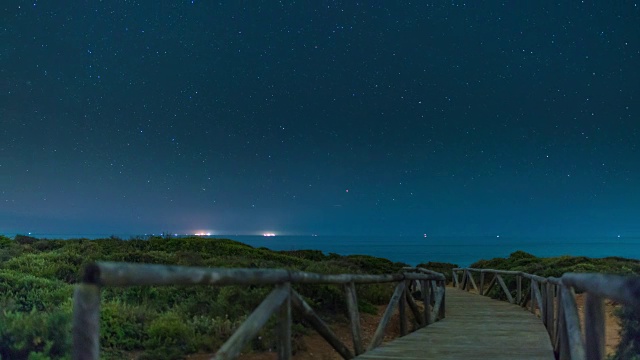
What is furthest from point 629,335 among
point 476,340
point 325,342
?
point 325,342

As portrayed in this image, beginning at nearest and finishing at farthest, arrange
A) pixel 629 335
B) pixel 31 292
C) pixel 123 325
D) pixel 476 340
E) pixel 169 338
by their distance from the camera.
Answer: pixel 169 338, pixel 629 335, pixel 123 325, pixel 476 340, pixel 31 292

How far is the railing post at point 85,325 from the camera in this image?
93.3 inches

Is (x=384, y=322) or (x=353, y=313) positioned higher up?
(x=353, y=313)

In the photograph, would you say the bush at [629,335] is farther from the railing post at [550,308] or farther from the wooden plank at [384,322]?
the wooden plank at [384,322]

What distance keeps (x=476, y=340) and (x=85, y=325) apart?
6335 millimetres

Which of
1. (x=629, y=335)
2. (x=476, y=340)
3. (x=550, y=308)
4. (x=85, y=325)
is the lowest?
(x=476, y=340)

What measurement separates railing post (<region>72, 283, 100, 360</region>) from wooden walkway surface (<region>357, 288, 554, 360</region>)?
12.8ft

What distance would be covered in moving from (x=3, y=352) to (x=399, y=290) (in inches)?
185

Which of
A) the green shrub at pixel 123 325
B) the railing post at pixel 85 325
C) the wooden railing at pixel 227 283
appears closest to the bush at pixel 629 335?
the wooden railing at pixel 227 283

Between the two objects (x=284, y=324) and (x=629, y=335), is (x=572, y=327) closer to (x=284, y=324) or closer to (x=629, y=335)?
(x=284, y=324)

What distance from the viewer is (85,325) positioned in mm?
2373

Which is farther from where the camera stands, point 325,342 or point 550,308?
point 550,308

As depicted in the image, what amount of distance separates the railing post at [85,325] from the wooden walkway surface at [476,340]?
12.8 feet

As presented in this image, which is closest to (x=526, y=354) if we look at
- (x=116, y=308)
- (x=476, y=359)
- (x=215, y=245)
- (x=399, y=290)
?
(x=476, y=359)
